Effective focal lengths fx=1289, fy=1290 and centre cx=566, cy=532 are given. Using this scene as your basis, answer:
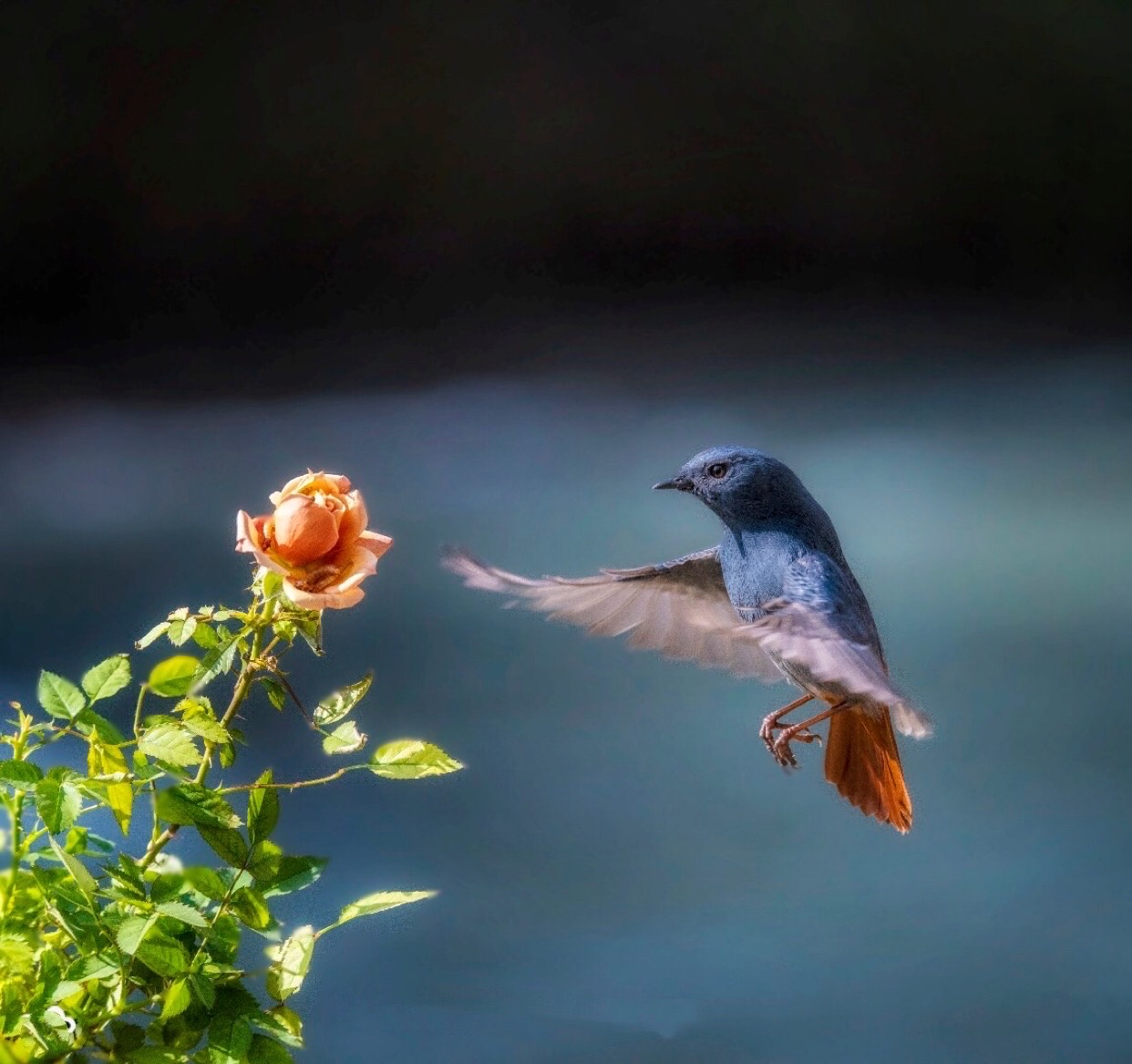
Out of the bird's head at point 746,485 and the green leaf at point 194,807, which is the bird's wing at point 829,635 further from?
the green leaf at point 194,807

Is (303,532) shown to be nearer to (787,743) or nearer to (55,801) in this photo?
(55,801)

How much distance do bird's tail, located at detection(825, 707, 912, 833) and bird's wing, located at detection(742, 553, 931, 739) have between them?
0.14ft

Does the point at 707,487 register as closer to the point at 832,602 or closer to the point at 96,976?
the point at 832,602

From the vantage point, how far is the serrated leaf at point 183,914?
0.39 metres

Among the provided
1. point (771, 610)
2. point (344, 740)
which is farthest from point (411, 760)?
point (771, 610)

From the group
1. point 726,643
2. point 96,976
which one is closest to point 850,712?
point 726,643

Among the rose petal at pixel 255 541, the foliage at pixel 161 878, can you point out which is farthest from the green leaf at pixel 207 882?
the rose petal at pixel 255 541

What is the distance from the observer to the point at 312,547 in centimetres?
39

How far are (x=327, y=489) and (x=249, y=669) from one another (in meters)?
0.06

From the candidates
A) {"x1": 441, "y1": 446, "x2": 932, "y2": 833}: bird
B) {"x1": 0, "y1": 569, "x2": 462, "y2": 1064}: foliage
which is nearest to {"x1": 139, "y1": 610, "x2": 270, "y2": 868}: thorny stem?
{"x1": 0, "y1": 569, "x2": 462, "y2": 1064}: foliage

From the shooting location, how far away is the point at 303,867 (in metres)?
0.44

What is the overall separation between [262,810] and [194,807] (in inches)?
1.0

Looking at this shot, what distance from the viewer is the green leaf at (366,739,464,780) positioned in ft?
1.40

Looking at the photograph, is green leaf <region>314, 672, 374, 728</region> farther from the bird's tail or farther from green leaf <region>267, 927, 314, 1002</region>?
the bird's tail
